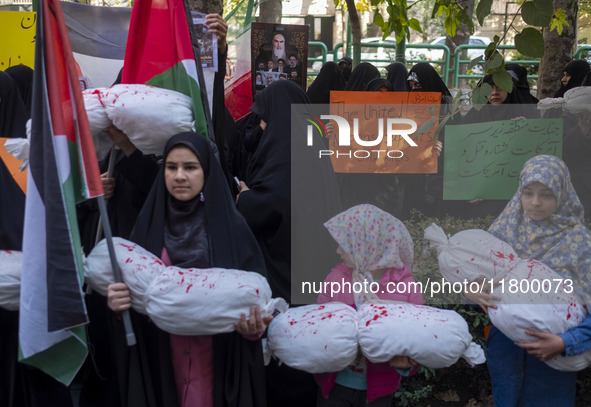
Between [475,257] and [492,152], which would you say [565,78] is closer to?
[492,152]

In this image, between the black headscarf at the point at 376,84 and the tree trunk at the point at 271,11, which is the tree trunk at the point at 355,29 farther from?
the tree trunk at the point at 271,11

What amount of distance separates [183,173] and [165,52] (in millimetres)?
756

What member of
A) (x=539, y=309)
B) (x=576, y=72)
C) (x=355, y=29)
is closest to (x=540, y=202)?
(x=539, y=309)

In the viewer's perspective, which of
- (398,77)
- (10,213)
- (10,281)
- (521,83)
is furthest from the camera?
(398,77)

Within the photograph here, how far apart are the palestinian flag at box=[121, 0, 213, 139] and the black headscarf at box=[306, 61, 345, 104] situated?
2.49 meters

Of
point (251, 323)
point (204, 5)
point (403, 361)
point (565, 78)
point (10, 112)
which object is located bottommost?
point (403, 361)

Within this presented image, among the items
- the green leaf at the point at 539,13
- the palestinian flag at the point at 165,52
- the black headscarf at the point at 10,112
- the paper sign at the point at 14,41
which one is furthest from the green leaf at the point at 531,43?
the paper sign at the point at 14,41

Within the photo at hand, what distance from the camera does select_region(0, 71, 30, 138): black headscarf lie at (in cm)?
321

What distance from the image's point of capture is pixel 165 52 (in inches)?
123

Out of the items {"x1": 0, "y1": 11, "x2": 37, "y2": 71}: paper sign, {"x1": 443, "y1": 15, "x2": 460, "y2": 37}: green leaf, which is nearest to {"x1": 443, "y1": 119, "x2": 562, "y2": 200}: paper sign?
{"x1": 443, "y1": 15, "x2": 460, "y2": 37}: green leaf

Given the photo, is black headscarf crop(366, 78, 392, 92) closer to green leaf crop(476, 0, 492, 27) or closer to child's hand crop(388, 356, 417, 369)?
green leaf crop(476, 0, 492, 27)

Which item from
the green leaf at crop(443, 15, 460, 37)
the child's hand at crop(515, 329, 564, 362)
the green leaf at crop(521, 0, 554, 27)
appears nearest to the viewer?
the child's hand at crop(515, 329, 564, 362)

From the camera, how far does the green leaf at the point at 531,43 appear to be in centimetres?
275

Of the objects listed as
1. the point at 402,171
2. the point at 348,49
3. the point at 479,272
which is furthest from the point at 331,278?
the point at 348,49
